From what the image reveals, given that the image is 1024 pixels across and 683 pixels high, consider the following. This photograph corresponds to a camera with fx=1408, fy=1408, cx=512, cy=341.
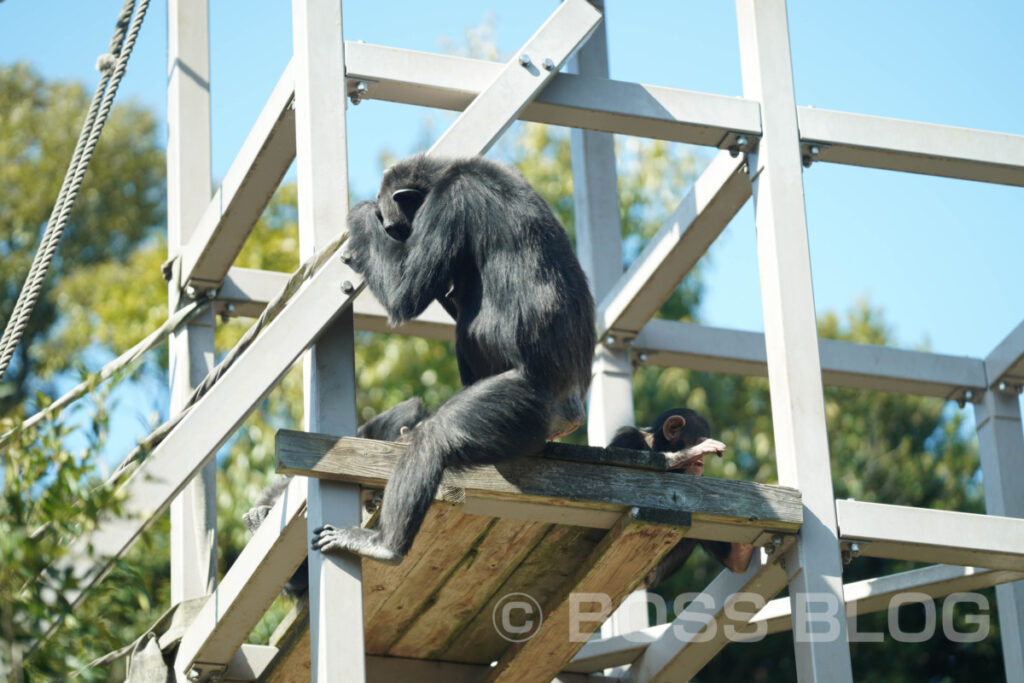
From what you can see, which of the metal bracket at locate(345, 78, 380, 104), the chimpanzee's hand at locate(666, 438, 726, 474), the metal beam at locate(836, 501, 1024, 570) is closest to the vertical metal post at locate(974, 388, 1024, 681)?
the metal beam at locate(836, 501, 1024, 570)

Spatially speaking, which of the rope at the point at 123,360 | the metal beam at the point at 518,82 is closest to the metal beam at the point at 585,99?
the metal beam at the point at 518,82

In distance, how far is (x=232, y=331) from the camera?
→ 1950cm

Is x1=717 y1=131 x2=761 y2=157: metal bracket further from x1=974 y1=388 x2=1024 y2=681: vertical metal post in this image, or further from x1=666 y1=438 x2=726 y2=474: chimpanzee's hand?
x1=974 y1=388 x2=1024 y2=681: vertical metal post

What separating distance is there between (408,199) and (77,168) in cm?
157

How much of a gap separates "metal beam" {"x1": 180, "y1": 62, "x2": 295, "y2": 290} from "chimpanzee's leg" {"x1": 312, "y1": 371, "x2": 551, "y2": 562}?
1750 mm

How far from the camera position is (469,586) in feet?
21.1

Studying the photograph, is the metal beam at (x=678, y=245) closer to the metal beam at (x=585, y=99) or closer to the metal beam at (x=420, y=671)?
the metal beam at (x=585, y=99)

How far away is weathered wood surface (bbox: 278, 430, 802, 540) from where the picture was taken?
5461 mm

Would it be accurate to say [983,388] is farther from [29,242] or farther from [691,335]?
[29,242]

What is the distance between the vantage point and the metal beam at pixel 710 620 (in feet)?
21.4

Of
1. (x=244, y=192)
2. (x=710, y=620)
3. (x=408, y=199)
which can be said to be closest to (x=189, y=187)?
(x=244, y=192)

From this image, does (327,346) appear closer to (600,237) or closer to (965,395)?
(600,237)

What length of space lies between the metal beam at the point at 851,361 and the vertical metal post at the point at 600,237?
18.7 inches

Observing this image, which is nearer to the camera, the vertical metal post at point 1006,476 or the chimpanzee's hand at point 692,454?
the chimpanzee's hand at point 692,454
